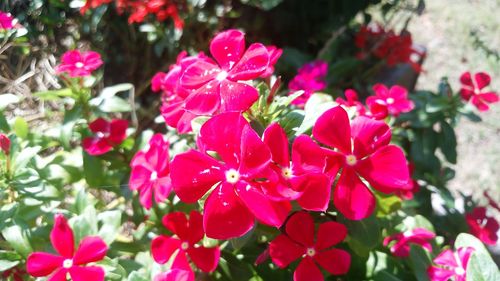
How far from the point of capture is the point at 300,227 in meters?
0.98

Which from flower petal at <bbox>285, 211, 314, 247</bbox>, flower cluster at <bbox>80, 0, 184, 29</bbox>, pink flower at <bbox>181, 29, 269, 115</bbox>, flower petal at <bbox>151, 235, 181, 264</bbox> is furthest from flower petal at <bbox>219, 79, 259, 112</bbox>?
flower cluster at <bbox>80, 0, 184, 29</bbox>

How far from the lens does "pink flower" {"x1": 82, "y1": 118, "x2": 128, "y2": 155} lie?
132 centimetres

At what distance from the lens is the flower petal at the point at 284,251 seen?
0.96m

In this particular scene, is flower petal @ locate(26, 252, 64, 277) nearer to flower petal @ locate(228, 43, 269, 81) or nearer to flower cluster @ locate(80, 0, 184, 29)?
flower petal @ locate(228, 43, 269, 81)

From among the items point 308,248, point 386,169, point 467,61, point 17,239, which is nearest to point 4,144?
point 17,239

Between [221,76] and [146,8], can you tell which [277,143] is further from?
[146,8]

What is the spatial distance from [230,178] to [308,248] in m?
0.27

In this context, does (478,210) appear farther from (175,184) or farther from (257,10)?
(257,10)

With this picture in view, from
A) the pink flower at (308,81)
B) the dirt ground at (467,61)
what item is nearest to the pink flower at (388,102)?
the pink flower at (308,81)

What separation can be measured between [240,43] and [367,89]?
1541 millimetres

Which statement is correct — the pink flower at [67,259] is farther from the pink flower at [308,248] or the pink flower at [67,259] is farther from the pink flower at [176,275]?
the pink flower at [308,248]

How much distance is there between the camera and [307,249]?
98cm

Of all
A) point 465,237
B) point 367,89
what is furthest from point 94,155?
point 367,89

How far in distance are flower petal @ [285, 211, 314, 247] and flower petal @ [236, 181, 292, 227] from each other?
0.19 m
